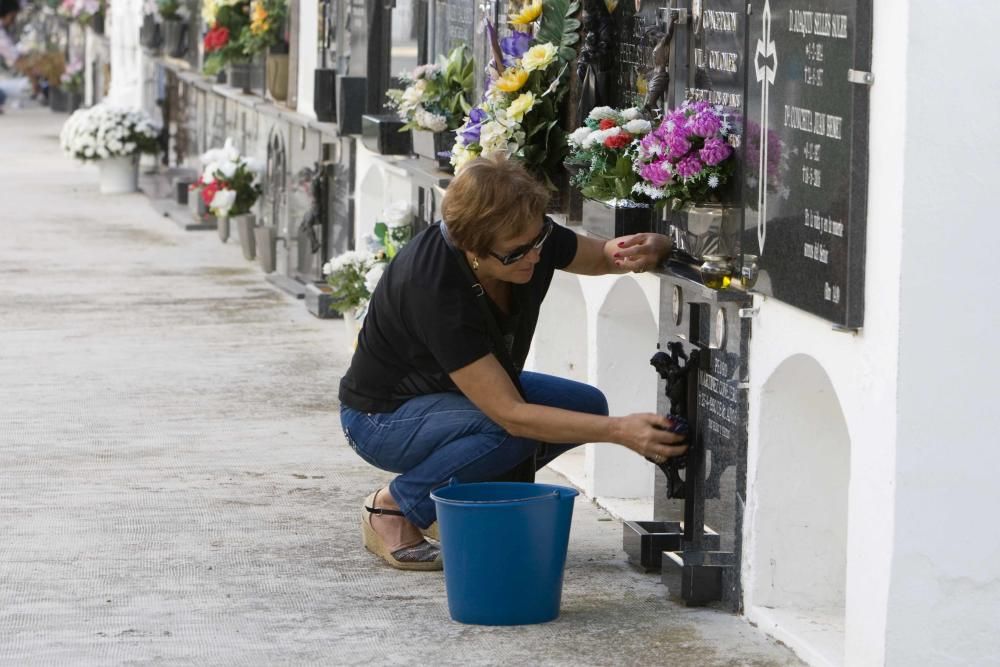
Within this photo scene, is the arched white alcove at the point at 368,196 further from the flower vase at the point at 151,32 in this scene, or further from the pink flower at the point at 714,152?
the flower vase at the point at 151,32

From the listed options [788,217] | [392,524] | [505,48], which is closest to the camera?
[788,217]

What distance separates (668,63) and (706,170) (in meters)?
0.56

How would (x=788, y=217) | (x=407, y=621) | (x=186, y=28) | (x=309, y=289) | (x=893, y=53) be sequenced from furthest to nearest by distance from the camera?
(x=186, y=28) < (x=309, y=289) < (x=407, y=621) < (x=788, y=217) < (x=893, y=53)

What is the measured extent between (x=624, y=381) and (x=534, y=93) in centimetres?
90

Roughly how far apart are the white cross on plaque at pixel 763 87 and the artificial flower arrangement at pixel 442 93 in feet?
8.55

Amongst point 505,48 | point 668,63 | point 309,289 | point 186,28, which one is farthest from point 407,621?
point 186,28

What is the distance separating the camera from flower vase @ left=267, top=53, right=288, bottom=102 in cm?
1050

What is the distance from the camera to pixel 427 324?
4152 mm

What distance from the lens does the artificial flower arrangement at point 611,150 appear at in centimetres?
452

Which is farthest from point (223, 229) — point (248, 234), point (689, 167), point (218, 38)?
point (689, 167)

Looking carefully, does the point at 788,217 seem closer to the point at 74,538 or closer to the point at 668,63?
the point at 668,63

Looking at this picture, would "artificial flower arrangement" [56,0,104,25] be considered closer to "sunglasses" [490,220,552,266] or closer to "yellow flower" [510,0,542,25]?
"yellow flower" [510,0,542,25]

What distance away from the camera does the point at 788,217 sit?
12.5 feet

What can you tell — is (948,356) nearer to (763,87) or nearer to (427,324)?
(763,87)
